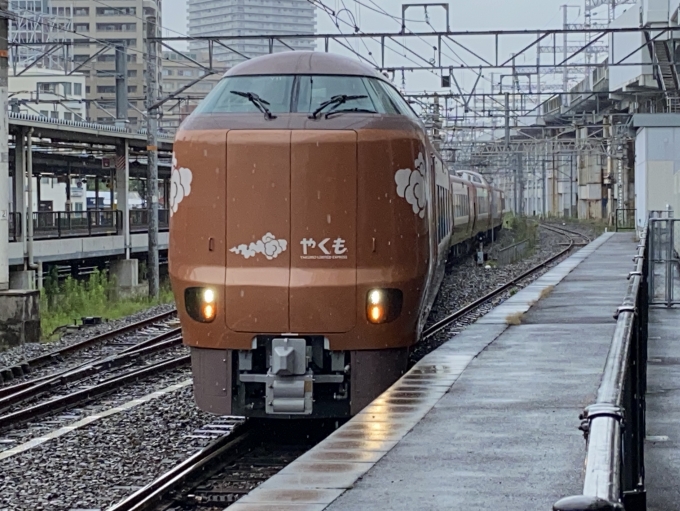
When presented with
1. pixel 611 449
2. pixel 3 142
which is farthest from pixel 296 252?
pixel 3 142

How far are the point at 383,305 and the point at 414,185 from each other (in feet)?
3.30

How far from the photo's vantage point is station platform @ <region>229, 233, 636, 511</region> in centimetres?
562

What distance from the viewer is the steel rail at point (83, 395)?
1051 cm

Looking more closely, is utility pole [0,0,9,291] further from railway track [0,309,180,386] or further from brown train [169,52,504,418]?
brown train [169,52,504,418]

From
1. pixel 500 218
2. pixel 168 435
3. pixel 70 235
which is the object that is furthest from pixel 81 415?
pixel 500 218

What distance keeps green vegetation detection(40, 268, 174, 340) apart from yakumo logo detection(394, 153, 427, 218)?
1184 centimetres

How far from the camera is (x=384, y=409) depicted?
310 inches

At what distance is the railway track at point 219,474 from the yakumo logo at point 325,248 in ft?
5.04

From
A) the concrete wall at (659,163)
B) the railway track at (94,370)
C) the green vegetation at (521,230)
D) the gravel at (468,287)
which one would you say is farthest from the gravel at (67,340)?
the green vegetation at (521,230)

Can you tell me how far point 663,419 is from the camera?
822cm

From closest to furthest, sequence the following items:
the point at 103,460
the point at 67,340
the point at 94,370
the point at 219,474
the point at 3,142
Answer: the point at 219,474 → the point at 103,460 → the point at 94,370 → the point at 67,340 → the point at 3,142

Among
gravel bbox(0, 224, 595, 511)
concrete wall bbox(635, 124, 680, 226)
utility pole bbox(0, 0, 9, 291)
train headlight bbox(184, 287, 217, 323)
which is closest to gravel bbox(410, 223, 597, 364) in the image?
gravel bbox(0, 224, 595, 511)

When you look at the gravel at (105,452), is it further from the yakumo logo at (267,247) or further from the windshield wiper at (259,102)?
the windshield wiper at (259,102)

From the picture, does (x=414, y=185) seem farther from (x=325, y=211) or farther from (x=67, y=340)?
(x=67, y=340)
